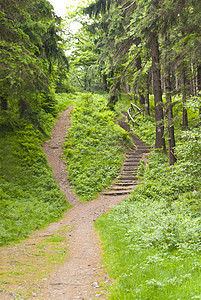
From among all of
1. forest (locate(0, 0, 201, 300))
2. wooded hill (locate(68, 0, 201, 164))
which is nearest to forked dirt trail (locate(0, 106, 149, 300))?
forest (locate(0, 0, 201, 300))

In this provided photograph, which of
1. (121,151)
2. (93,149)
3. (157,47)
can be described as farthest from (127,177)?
(157,47)

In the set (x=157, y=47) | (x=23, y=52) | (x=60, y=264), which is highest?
(x=157, y=47)

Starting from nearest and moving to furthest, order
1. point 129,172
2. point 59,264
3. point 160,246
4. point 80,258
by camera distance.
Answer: point 160,246
point 59,264
point 80,258
point 129,172

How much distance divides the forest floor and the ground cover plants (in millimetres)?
345

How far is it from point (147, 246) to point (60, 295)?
2.12m

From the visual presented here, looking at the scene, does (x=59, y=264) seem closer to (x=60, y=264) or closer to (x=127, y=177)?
(x=60, y=264)

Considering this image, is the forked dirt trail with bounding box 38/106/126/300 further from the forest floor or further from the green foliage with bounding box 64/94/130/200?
the green foliage with bounding box 64/94/130/200

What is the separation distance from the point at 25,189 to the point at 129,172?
6214mm

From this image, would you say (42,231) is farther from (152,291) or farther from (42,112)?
(42,112)

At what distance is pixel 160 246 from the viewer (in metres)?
5.02

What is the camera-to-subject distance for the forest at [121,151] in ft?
15.4

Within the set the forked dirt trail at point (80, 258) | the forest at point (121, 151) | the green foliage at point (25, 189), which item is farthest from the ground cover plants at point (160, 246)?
the green foliage at point (25, 189)

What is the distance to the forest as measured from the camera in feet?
15.4

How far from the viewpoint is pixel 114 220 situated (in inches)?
331
